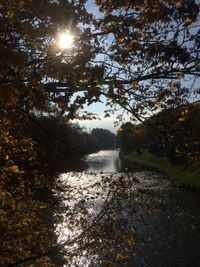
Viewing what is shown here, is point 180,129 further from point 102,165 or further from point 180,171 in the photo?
point 102,165

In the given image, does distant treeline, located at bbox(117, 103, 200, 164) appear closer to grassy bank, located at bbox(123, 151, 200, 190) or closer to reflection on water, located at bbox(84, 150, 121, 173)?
grassy bank, located at bbox(123, 151, 200, 190)

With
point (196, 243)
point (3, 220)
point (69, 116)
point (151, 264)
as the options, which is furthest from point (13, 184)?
point (196, 243)

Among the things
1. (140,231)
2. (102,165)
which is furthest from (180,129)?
(102,165)

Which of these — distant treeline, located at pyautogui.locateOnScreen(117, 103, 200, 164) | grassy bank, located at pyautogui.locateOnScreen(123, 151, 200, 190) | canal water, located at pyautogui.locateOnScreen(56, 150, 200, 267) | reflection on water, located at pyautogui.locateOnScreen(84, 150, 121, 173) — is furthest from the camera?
reflection on water, located at pyautogui.locateOnScreen(84, 150, 121, 173)

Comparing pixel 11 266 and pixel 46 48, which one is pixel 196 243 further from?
pixel 46 48

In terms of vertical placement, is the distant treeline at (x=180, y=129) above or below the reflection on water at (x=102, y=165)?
above

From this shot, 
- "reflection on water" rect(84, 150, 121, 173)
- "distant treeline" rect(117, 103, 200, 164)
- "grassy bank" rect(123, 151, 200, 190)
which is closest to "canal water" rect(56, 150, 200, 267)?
"distant treeline" rect(117, 103, 200, 164)

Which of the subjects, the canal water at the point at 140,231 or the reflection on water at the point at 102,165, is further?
the reflection on water at the point at 102,165

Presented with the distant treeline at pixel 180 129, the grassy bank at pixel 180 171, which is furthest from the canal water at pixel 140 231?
the grassy bank at pixel 180 171

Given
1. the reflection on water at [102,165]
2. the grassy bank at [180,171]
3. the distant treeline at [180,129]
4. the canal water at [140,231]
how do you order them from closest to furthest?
the distant treeline at [180,129], the canal water at [140,231], the grassy bank at [180,171], the reflection on water at [102,165]

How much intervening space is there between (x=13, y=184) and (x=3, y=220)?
5.62ft

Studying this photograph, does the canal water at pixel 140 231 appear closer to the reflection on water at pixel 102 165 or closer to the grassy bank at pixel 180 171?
the grassy bank at pixel 180 171

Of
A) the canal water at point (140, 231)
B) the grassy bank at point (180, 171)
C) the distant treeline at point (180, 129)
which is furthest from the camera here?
→ the grassy bank at point (180, 171)

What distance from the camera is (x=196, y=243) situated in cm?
2605
